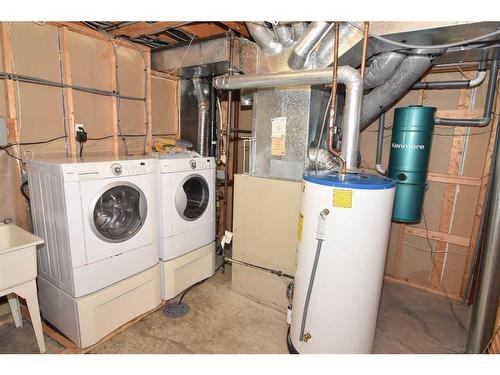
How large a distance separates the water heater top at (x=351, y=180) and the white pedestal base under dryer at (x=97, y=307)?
1601 millimetres

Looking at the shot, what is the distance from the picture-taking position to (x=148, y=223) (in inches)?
90.4

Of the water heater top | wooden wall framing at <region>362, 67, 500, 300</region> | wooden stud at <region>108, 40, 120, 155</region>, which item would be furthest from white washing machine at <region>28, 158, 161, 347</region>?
wooden wall framing at <region>362, 67, 500, 300</region>

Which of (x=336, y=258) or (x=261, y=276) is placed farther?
(x=261, y=276)

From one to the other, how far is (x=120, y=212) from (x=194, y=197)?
2.51 ft

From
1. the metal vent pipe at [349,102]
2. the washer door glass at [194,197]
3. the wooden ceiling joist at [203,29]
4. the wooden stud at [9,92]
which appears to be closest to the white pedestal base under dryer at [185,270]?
the washer door glass at [194,197]

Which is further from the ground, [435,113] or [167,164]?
[435,113]

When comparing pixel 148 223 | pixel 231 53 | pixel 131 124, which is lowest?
pixel 148 223

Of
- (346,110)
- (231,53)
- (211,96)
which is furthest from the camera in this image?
(211,96)

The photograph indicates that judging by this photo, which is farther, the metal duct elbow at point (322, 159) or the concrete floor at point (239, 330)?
the metal duct elbow at point (322, 159)

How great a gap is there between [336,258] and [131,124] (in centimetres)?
256

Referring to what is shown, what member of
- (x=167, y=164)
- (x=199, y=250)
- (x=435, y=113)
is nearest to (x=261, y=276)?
(x=199, y=250)

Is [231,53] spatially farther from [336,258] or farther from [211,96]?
[336,258]

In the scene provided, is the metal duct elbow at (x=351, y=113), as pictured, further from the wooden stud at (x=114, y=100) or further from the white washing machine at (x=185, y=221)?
the wooden stud at (x=114, y=100)

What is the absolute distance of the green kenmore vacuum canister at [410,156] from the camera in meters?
2.48
